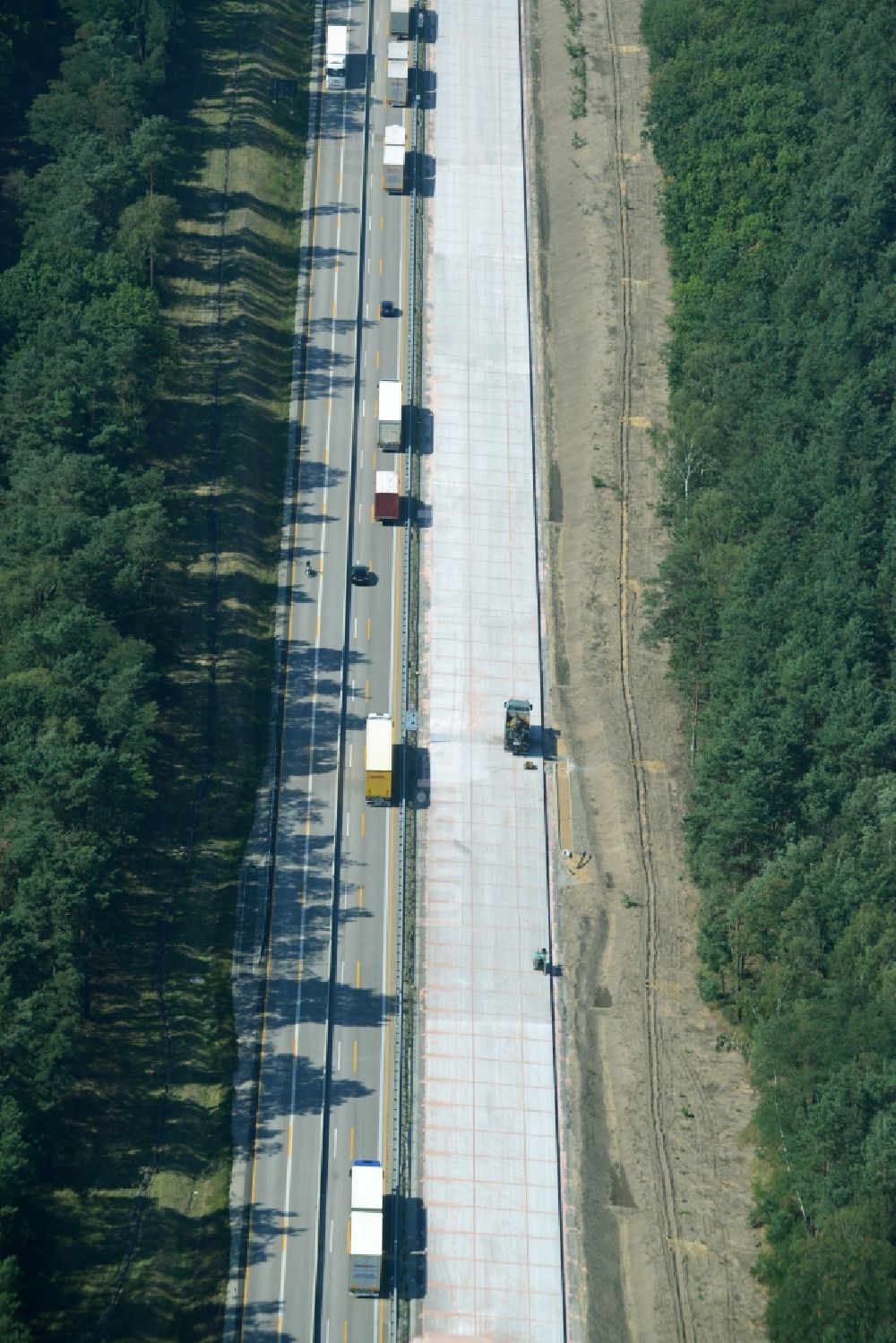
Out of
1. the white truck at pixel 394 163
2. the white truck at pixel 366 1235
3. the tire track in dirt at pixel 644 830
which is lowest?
the white truck at pixel 366 1235

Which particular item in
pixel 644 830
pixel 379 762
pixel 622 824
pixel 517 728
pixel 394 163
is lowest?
pixel 644 830

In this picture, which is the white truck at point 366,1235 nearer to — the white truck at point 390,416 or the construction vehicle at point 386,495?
the construction vehicle at point 386,495

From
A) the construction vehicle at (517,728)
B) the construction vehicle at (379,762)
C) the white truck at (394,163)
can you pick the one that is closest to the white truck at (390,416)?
the construction vehicle at (517,728)

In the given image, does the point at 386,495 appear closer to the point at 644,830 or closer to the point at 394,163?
the point at 644,830

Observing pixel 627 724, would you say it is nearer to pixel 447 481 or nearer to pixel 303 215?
pixel 447 481

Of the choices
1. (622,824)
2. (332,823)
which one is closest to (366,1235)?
(332,823)

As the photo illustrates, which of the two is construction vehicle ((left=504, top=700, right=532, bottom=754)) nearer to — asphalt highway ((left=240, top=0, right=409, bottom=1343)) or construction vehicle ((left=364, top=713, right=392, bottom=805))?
asphalt highway ((left=240, top=0, right=409, bottom=1343))

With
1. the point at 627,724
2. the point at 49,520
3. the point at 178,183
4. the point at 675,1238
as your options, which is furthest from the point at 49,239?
the point at 675,1238
